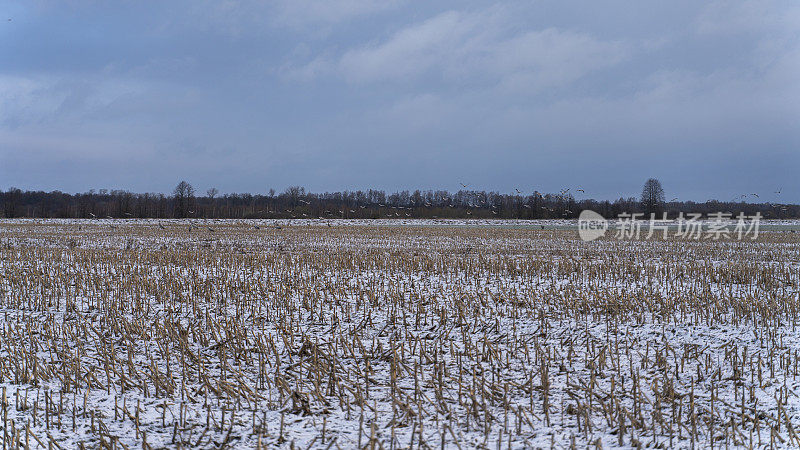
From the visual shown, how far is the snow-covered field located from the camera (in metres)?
4.21

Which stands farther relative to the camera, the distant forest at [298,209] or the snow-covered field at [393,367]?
the distant forest at [298,209]

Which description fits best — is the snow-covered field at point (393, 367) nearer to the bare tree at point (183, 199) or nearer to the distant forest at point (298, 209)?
the distant forest at point (298, 209)

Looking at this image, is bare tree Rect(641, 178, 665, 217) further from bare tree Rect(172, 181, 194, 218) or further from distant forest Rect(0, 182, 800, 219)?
bare tree Rect(172, 181, 194, 218)

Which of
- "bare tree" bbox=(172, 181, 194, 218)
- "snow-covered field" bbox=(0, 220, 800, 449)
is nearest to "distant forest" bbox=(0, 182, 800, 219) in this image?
"bare tree" bbox=(172, 181, 194, 218)

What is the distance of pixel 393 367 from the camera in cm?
550

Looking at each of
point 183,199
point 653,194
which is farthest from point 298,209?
point 653,194

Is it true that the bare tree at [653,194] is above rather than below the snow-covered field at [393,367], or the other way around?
above

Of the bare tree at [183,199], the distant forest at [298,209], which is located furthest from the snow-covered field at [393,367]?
the bare tree at [183,199]

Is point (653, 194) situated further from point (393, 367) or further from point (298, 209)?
point (393, 367)

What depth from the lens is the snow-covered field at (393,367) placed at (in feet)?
13.8

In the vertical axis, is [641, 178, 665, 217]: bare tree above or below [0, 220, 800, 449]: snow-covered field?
above

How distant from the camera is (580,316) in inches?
325

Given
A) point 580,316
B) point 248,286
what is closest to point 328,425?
point 580,316

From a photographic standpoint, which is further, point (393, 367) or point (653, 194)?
point (653, 194)
